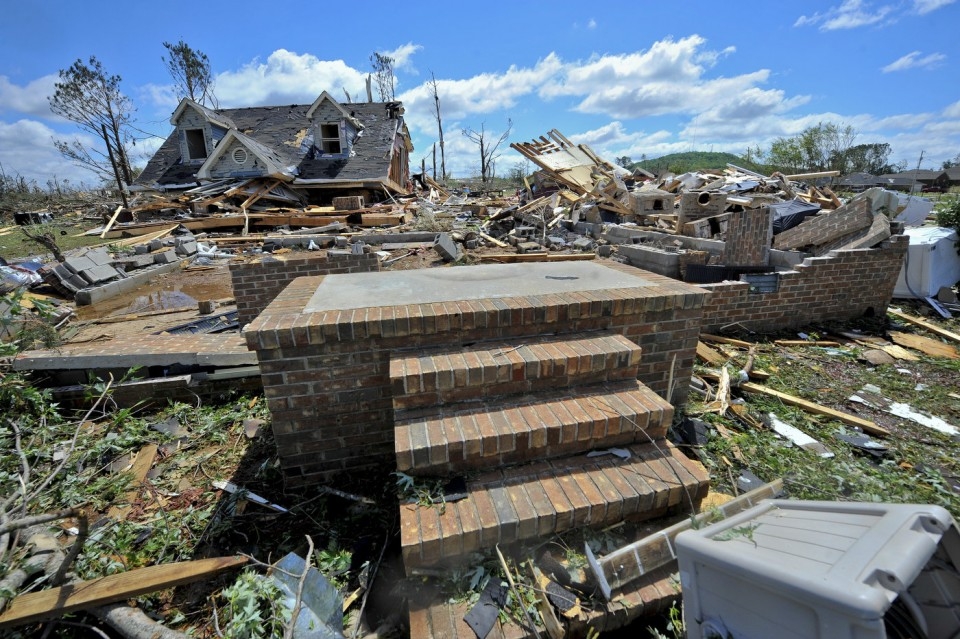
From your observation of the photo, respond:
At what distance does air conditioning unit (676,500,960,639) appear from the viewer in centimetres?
106

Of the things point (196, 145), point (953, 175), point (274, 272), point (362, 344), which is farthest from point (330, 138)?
point (953, 175)

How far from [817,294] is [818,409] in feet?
9.91

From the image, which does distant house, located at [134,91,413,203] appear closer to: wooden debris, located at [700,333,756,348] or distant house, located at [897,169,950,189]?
wooden debris, located at [700,333,756,348]

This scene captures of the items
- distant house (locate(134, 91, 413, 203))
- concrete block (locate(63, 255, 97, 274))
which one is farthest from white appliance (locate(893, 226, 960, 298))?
distant house (locate(134, 91, 413, 203))

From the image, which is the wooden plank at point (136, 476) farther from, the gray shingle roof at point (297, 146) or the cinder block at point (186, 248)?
the gray shingle roof at point (297, 146)

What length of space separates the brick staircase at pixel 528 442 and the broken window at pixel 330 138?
834 inches

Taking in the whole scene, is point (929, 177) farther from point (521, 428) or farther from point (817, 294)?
point (521, 428)

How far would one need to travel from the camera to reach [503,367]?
2.56 metres

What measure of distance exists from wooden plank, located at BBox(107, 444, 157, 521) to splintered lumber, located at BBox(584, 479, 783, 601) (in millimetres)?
3108

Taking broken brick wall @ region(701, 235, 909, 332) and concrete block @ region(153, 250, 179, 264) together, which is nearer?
broken brick wall @ region(701, 235, 909, 332)

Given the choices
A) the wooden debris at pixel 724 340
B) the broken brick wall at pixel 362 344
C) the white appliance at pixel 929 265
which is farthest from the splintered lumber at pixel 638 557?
the white appliance at pixel 929 265

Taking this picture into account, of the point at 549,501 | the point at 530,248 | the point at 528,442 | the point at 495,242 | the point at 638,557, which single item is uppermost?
the point at 495,242

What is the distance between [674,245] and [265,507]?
8.97 metres

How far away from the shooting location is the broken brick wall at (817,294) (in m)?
5.69
